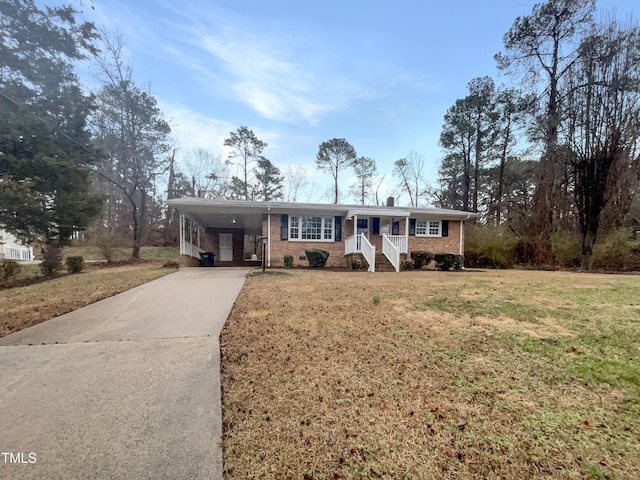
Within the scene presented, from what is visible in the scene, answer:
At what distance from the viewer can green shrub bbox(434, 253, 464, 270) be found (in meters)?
13.8

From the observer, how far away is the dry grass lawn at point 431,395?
1652 mm

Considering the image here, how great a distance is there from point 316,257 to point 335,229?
2.11 m

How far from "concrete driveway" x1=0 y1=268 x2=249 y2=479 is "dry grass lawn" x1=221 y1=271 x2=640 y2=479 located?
25 cm

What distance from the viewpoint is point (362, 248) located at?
1327cm

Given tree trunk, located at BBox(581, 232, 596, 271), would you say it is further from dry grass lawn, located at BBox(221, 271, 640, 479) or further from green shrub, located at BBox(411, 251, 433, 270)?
dry grass lawn, located at BBox(221, 271, 640, 479)

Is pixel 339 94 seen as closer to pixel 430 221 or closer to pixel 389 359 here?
pixel 430 221

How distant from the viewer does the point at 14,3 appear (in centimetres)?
1004

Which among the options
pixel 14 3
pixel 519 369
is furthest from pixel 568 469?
pixel 14 3

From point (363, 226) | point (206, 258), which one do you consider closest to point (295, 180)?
point (206, 258)

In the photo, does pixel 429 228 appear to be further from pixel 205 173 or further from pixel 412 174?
pixel 205 173

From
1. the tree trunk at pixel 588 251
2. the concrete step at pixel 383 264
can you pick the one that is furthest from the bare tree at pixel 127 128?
the tree trunk at pixel 588 251

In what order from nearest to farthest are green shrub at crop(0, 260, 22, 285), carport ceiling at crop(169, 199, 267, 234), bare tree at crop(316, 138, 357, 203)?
green shrub at crop(0, 260, 22, 285), carport ceiling at crop(169, 199, 267, 234), bare tree at crop(316, 138, 357, 203)

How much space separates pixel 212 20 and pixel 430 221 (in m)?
12.9

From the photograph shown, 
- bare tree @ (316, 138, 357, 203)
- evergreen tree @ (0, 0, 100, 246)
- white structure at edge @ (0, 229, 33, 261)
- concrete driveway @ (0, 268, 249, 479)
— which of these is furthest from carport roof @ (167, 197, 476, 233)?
bare tree @ (316, 138, 357, 203)
